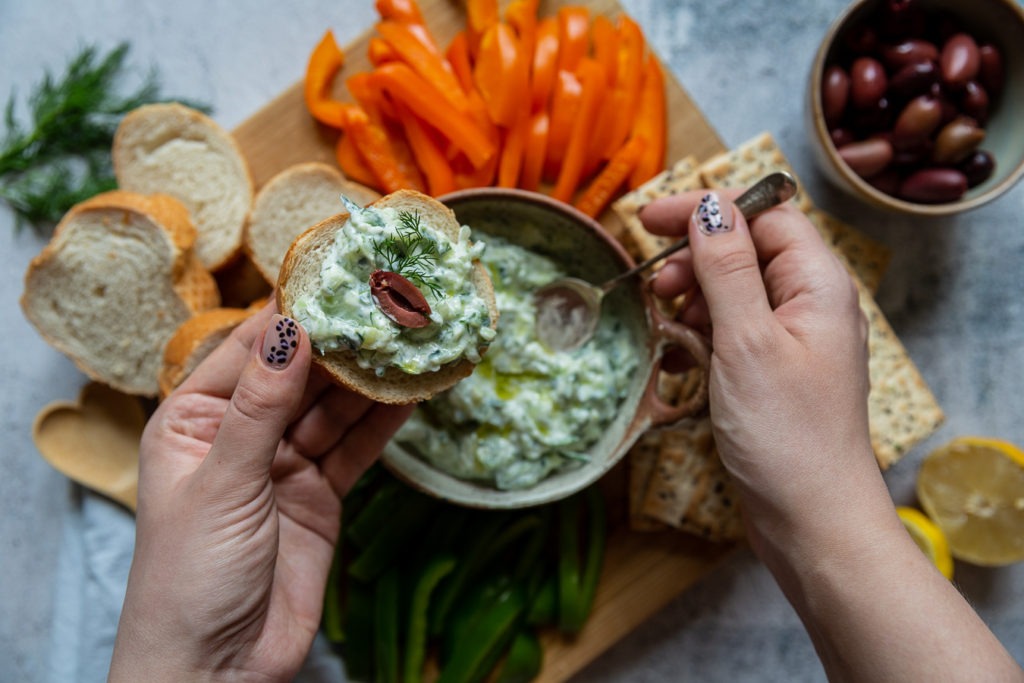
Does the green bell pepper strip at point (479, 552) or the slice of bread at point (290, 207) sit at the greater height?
the slice of bread at point (290, 207)

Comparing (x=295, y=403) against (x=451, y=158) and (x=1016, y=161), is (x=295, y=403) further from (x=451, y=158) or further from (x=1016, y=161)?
(x=1016, y=161)

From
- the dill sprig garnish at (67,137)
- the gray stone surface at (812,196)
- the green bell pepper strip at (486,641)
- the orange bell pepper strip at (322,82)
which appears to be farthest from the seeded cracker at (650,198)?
the dill sprig garnish at (67,137)

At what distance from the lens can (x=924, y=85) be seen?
2631 millimetres

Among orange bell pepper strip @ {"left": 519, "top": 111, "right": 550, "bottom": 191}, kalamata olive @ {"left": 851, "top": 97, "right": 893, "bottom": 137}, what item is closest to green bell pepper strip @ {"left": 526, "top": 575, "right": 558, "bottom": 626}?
orange bell pepper strip @ {"left": 519, "top": 111, "right": 550, "bottom": 191}

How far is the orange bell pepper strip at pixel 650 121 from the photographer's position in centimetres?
274

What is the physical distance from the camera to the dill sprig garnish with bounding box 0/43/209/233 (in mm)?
2814

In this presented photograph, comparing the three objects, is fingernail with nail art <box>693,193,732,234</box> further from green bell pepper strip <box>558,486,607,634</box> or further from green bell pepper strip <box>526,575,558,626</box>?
green bell pepper strip <box>526,575,558,626</box>

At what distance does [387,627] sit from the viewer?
8.53ft

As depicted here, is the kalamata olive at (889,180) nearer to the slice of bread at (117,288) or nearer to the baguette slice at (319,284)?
the baguette slice at (319,284)

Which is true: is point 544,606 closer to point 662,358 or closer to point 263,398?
point 662,358

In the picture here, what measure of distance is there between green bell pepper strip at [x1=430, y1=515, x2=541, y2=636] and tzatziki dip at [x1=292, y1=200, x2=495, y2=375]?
0.92 metres

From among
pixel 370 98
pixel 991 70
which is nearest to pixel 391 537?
pixel 370 98

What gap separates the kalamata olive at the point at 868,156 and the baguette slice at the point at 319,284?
138cm

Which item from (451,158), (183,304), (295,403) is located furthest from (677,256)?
(183,304)
